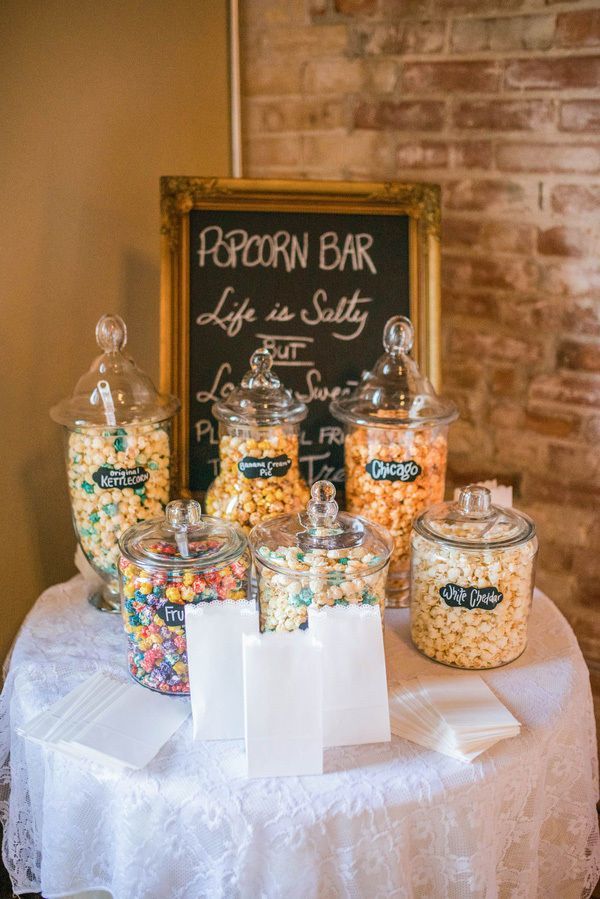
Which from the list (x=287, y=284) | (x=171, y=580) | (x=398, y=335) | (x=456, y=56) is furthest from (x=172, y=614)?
(x=456, y=56)

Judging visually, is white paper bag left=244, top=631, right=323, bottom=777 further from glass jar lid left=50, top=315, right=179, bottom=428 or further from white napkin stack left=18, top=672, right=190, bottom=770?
glass jar lid left=50, top=315, right=179, bottom=428

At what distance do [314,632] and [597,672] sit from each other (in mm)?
1296

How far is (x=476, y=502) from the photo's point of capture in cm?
121

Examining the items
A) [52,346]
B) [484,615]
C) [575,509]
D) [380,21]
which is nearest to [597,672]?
[575,509]

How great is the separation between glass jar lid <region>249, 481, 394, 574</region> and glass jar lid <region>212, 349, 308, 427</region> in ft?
0.79

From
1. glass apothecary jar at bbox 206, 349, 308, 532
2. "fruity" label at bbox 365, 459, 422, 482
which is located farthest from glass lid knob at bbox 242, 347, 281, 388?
"fruity" label at bbox 365, 459, 422, 482

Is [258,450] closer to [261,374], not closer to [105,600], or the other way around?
[261,374]

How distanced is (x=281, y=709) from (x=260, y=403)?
1.90ft

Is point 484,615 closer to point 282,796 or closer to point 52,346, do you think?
point 282,796

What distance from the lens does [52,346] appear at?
5.52ft

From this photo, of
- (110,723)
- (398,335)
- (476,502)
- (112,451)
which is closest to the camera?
(110,723)

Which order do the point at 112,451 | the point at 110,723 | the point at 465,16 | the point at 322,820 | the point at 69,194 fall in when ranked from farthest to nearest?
the point at 465,16, the point at 69,194, the point at 112,451, the point at 110,723, the point at 322,820

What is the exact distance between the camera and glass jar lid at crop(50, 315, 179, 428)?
1.38 m

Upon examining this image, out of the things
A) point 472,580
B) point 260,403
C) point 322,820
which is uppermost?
point 260,403
